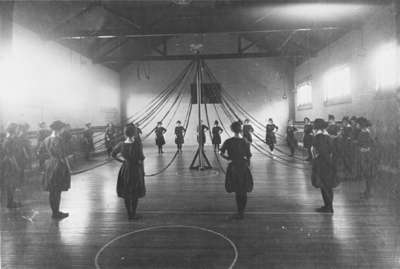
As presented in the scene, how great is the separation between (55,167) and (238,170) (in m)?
A: 2.52

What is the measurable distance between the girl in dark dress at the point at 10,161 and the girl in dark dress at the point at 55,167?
657 mm

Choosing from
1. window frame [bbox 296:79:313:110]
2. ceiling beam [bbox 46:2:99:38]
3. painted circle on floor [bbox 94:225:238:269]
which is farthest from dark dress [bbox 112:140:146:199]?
window frame [bbox 296:79:313:110]

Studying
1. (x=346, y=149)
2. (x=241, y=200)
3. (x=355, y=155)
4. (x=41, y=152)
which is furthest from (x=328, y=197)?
(x=41, y=152)

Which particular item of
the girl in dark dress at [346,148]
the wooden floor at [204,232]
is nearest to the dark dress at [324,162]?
the wooden floor at [204,232]

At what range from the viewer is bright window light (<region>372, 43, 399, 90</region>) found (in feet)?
15.2

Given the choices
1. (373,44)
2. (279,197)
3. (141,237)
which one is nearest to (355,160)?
(279,197)

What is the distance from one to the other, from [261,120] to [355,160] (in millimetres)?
8174

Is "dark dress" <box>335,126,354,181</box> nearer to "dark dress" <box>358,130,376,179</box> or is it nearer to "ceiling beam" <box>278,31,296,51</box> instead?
"dark dress" <box>358,130,376,179</box>

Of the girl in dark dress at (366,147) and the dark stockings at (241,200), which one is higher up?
the girl in dark dress at (366,147)

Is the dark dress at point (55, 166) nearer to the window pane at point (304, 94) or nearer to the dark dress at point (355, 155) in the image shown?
the dark dress at point (355, 155)

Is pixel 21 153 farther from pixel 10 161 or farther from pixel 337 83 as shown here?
pixel 337 83

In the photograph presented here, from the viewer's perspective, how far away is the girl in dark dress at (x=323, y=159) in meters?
3.24

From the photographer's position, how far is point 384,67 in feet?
16.7

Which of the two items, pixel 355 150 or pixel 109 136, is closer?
pixel 355 150
